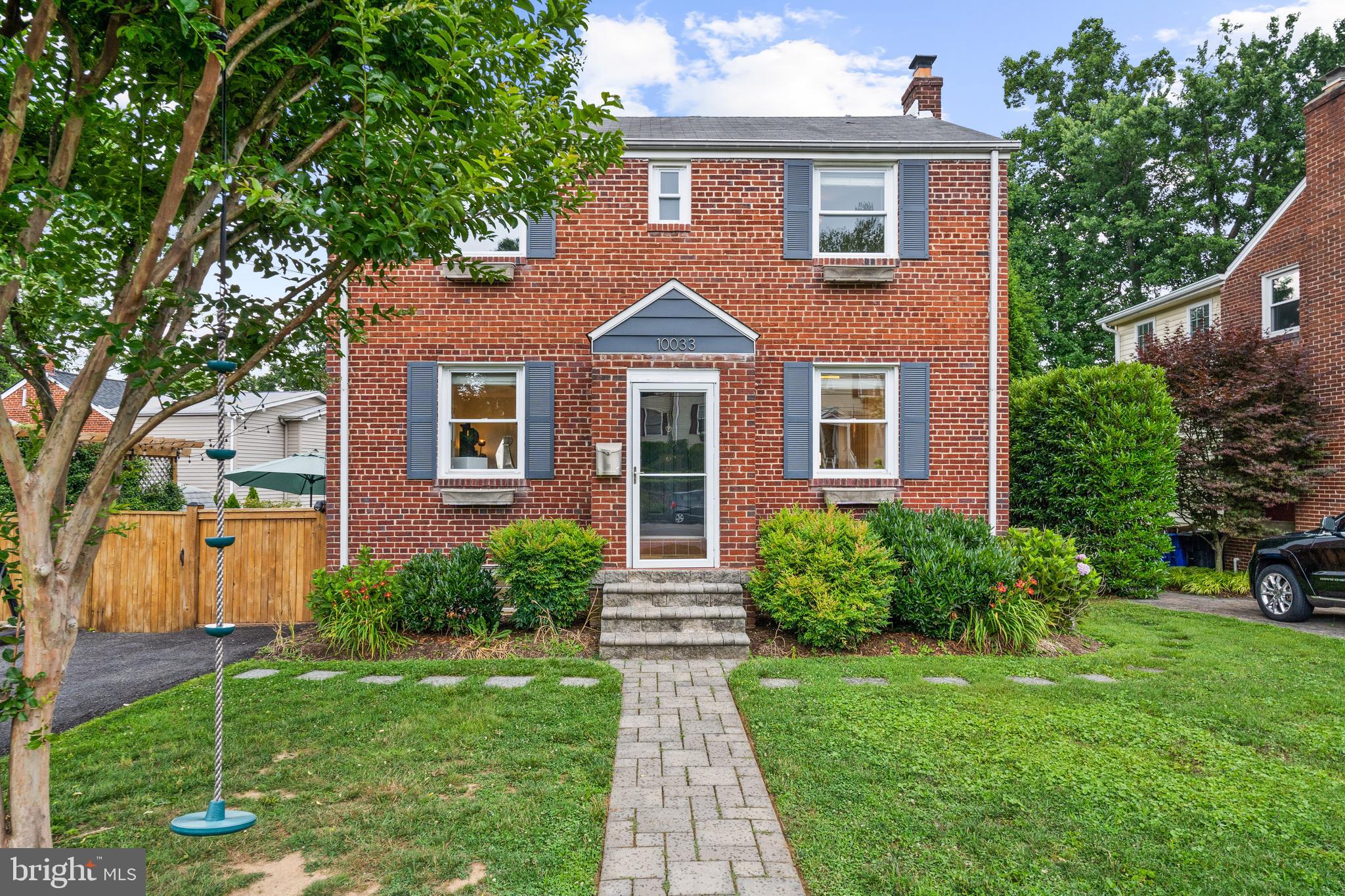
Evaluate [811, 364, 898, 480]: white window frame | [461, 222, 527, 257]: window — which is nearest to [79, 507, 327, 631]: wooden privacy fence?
[461, 222, 527, 257]: window

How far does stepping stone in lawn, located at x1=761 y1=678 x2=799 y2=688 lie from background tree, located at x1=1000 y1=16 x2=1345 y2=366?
23.8 metres

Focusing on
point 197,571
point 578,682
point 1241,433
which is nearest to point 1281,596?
point 1241,433

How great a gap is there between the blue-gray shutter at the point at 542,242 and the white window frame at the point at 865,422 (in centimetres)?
366

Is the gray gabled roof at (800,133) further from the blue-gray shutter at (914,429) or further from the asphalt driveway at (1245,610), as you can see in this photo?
the asphalt driveway at (1245,610)

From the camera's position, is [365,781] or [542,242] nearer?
[365,781]

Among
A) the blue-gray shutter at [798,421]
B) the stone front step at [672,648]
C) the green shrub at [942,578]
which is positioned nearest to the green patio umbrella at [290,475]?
the stone front step at [672,648]

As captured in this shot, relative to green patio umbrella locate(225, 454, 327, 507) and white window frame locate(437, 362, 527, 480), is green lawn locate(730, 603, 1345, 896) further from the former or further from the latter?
green patio umbrella locate(225, 454, 327, 507)

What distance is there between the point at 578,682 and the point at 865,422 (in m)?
5.03

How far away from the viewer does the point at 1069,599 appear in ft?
24.4

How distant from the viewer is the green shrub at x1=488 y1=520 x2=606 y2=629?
7074mm

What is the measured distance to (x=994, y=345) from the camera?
8.70 metres

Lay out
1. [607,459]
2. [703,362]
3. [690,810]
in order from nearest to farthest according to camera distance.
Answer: [690,810]
[607,459]
[703,362]

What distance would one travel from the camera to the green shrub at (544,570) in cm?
707

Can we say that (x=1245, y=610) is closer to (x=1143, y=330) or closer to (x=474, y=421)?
(x=474, y=421)
